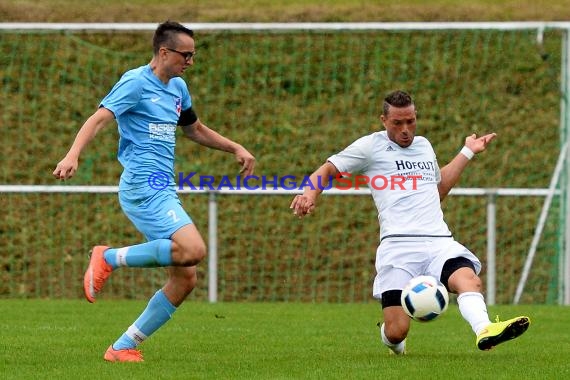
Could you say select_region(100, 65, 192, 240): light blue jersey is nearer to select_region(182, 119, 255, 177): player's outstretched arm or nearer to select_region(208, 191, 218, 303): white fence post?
select_region(182, 119, 255, 177): player's outstretched arm

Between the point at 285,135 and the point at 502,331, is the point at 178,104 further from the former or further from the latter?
the point at 285,135

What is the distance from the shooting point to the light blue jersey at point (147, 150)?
735cm

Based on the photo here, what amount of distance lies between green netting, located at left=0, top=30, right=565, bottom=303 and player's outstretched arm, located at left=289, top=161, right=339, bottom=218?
636 centimetres

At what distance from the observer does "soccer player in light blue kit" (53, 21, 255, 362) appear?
7.27m

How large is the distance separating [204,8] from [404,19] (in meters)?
3.06

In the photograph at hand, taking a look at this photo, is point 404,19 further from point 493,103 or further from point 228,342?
point 228,342

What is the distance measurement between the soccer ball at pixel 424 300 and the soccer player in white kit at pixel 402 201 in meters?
0.29

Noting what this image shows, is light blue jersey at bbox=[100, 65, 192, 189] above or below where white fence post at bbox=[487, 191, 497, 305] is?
above

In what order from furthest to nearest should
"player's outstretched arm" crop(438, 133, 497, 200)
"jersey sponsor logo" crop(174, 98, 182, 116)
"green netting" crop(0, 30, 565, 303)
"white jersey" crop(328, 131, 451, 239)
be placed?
"green netting" crop(0, 30, 565, 303) < "player's outstretched arm" crop(438, 133, 497, 200) < "white jersey" crop(328, 131, 451, 239) < "jersey sponsor logo" crop(174, 98, 182, 116)

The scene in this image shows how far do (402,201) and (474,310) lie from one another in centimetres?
106

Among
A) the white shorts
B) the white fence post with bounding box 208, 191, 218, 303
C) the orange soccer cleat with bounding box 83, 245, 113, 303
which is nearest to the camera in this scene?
the orange soccer cleat with bounding box 83, 245, 113, 303

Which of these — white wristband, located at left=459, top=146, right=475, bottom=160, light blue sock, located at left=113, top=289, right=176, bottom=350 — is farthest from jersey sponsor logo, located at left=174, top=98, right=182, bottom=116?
white wristband, located at left=459, top=146, right=475, bottom=160

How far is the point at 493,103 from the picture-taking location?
53.9 feet

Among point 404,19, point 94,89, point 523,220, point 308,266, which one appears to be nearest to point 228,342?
point 308,266
